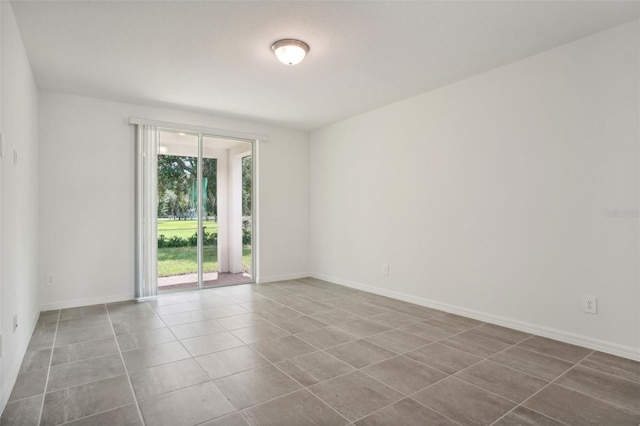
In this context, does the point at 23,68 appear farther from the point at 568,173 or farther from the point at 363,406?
the point at 568,173

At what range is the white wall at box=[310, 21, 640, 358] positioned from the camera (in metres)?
2.67

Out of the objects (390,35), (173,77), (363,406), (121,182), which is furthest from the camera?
(121,182)

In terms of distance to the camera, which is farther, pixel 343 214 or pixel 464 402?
pixel 343 214

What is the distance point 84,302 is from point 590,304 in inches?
204

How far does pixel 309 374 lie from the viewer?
238 centimetres

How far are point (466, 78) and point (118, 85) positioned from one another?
12.3 feet

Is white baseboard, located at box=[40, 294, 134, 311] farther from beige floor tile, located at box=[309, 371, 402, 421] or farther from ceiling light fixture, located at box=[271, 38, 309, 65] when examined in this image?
ceiling light fixture, located at box=[271, 38, 309, 65]

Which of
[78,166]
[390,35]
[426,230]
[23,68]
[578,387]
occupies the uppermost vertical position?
[390,35]

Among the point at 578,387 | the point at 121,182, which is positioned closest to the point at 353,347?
the point at 578,387

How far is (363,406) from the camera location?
6.49 feet

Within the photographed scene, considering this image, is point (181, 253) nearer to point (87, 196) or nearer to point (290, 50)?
point (87, 196)

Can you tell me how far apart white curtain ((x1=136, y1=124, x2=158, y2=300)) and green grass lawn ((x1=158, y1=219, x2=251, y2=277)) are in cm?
22

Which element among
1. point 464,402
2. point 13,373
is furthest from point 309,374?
point 13,373

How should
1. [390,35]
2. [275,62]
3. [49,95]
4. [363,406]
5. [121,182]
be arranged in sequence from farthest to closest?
[121,182], [49,95], [275,62], [390,35], [363,406]
